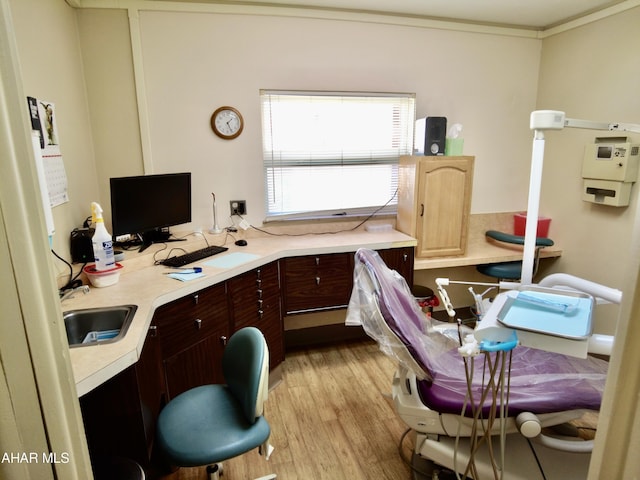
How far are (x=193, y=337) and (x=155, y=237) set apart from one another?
3.07 ft

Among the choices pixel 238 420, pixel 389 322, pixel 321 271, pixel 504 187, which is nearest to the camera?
pixel 238 420

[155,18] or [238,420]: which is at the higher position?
[155,18]

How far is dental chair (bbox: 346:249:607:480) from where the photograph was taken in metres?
1.63

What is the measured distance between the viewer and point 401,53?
121 inches

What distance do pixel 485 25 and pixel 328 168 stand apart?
1.75m

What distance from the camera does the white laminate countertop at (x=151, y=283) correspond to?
4.21ft

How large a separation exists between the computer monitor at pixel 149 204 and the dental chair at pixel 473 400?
134 centimetres

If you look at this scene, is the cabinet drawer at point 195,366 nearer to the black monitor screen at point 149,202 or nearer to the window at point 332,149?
the black monitor screen at point 149,202

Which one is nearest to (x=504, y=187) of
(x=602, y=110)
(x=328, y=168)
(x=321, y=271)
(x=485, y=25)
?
(x=602, y=110)

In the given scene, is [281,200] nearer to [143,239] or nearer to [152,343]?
[143,239]

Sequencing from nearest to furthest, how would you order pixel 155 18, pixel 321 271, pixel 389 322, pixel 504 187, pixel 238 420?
pixel 238 420 < pixel 389 322 < pixel 155 18 < pixel 321 271 < pixel 504 187

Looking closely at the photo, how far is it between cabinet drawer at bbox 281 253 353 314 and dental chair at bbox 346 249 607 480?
83 centimetres

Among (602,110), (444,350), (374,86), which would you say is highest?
(374,86)

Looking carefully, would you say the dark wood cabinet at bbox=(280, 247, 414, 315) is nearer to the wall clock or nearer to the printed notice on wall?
the wall clock
